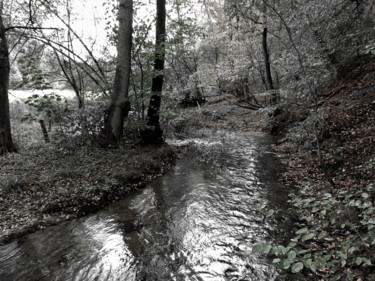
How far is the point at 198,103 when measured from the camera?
21906 mm

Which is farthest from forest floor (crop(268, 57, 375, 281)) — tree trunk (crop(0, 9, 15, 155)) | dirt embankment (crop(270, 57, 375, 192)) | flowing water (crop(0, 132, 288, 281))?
tree trunk (crop(0, 9, 15, 155))

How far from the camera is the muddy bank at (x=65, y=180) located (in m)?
5.77

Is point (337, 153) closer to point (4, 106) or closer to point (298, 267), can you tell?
point (298, 267)

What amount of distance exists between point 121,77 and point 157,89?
1.46 meters

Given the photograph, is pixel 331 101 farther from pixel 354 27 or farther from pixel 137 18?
pixel 137 18

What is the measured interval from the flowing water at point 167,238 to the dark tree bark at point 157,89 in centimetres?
271

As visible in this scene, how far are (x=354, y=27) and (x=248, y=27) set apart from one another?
36.9ft

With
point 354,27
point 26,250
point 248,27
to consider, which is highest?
point 248,27

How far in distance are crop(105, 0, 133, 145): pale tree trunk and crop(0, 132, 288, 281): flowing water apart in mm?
2555

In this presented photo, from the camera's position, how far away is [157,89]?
32.3 feet

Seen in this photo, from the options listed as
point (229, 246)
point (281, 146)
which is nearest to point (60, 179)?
point (229, 246)

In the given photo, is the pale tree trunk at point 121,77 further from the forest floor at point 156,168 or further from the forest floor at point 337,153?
the forest floor at point 337,153

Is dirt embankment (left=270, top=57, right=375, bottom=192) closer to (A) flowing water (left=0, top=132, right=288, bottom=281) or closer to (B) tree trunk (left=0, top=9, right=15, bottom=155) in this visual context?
(A) flowing water (left=0, top=132, right=288, bottom=281)

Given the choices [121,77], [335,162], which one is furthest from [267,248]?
[121,77]
